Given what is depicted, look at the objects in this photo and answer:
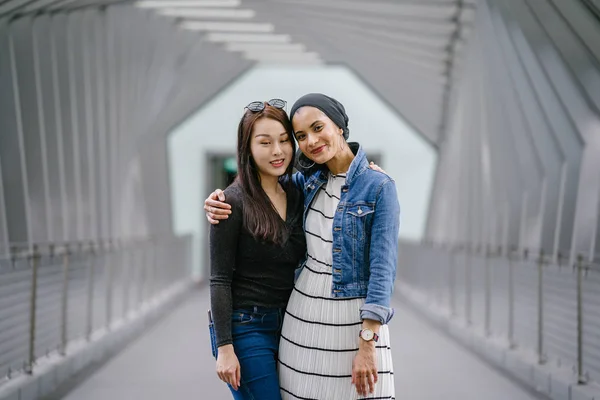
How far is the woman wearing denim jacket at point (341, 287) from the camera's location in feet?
8.59

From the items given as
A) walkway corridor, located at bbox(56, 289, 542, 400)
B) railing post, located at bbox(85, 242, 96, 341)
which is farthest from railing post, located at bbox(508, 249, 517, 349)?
railing post, located at bbox(85, 242, 96, 341)

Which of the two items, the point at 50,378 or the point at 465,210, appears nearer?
the point at 50,378

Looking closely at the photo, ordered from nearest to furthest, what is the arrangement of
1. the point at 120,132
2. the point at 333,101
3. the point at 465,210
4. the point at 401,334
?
the point at 333,101 < the point at 401,334 < the point at 120,132 < the point at 465,210

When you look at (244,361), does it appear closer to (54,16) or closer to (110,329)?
(110,329)

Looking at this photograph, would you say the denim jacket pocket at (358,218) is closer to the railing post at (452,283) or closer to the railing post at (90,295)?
the railing post at (90,295)

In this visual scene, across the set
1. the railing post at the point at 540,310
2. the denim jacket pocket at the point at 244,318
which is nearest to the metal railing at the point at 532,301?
the railing post at the point at 540,310

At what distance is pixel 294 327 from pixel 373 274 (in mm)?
331

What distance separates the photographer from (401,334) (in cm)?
1012

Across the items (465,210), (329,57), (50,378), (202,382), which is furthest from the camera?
(329,57)

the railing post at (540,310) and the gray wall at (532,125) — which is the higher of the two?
the gray wall at (532,125)

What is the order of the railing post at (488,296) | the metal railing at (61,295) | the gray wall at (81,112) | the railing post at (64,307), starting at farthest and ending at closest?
the railing post at (488,296)
the gray wall at (81,112)
the railing post at (64,307)
the metal railing at (61,295)

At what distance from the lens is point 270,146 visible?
2809 millimetres

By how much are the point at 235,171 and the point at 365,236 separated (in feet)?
A: 11.5

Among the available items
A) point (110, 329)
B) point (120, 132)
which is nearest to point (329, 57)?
point (120, 132)
